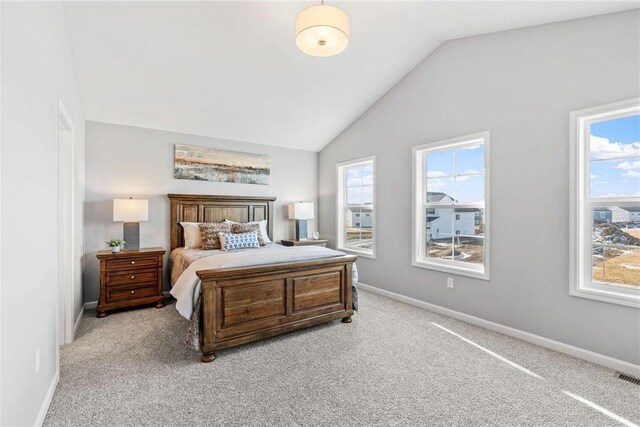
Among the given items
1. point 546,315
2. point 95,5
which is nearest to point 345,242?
point 546,315

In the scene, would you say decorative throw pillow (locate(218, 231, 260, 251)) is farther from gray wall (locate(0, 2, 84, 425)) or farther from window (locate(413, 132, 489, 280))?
window (locate(413, 132, 489, 280))

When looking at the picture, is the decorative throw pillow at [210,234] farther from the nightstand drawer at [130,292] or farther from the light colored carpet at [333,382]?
the light colored carpet at [333,382]

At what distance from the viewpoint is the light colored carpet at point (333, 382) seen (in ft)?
6.13

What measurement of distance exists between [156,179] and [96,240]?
1071 mm

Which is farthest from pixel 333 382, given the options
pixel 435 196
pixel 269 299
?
pixel 435 196

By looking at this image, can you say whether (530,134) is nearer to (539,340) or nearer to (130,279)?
(539,340)

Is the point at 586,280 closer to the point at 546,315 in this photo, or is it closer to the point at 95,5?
the point at 546,315

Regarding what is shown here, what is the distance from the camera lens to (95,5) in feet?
8.50

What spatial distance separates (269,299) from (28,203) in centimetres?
185

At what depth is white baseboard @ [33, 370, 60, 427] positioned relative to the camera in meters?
1.73

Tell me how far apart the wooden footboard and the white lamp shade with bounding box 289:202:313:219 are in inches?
75.1

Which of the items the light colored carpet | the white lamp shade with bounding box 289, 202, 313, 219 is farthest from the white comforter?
the white lamp shade with bounding box 289, 202, 313, 219

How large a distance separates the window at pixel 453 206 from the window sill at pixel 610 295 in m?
0.79

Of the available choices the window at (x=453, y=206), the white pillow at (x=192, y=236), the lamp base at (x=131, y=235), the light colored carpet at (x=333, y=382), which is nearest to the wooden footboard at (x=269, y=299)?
the light colored carpet at (x=333, y=382)
